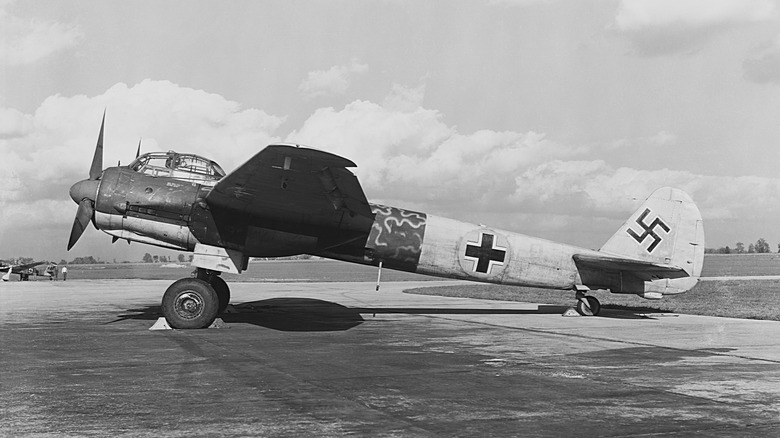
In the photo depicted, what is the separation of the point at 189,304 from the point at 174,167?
3.33 metres

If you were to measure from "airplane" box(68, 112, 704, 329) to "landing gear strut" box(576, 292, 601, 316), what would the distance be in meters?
0.03

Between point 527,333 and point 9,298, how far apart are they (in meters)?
21.3

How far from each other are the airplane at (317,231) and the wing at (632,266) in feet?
0.09

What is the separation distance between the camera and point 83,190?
590 inches

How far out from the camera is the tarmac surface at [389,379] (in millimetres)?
6008

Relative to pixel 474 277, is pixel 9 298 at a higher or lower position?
lower

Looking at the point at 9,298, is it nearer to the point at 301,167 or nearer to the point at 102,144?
the point at 102,144

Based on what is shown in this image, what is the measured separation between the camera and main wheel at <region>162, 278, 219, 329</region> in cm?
1409

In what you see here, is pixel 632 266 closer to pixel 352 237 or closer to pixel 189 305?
pixel 352 237

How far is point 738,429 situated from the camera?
586 centimetres

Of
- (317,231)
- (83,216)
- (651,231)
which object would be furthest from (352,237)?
(651,231)

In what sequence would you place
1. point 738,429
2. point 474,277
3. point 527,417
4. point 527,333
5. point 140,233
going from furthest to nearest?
point 474,277 → point 140,233 → point 527,333 → point 527,417 → point 738,429

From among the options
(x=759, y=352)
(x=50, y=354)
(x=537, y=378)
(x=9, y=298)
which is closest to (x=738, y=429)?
(x=537, y=378)

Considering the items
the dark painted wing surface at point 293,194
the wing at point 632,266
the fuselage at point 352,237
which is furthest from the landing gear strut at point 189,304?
the wing at point 632,266
